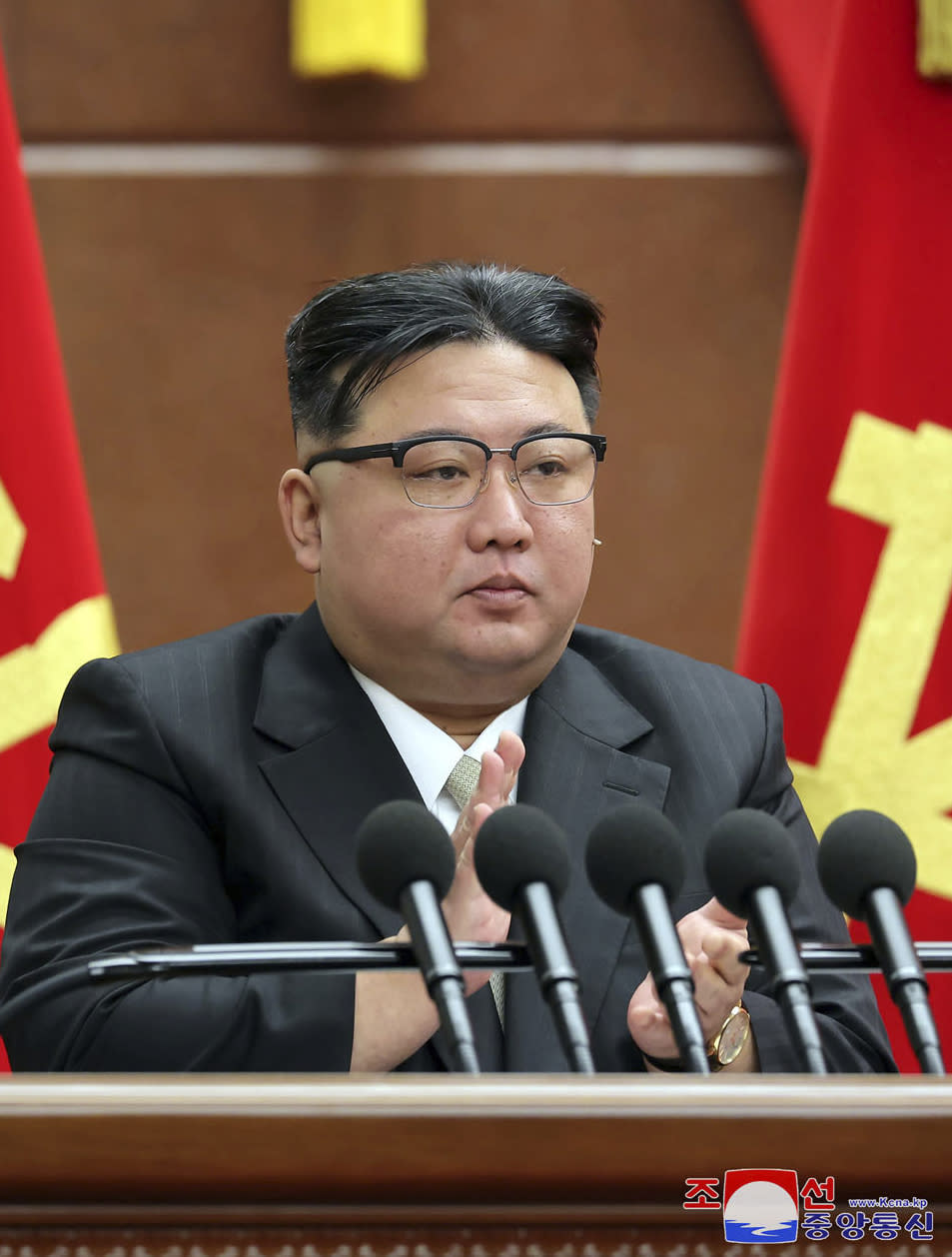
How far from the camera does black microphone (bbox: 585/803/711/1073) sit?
91 cm

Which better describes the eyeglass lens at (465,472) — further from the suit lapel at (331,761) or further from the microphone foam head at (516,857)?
the microphone foam head at (516,857)

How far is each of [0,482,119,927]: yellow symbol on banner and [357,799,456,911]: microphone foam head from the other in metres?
1.22

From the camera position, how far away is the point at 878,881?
99 cm

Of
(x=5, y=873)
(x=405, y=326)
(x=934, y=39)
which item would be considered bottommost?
(x=5, y=873)

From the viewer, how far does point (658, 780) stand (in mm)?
1681

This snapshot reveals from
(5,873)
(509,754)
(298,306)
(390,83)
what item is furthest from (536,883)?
(390,83)

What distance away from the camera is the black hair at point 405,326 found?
1592 mm

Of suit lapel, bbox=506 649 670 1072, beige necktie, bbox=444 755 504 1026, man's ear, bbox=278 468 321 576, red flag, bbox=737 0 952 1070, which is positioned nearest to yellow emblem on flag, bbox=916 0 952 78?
red flag, bbox=737 0 952 1070

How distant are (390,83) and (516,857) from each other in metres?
1.95

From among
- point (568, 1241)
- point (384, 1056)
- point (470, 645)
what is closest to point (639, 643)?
point (470, 645)

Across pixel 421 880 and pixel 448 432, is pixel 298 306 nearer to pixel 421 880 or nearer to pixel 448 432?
pixel 448 432

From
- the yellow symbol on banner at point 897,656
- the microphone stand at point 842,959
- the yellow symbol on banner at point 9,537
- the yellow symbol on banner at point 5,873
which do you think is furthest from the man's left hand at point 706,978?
the yellow symbol on banner at point 9,537

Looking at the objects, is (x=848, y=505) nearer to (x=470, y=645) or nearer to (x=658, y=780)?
(x=658, y=780)

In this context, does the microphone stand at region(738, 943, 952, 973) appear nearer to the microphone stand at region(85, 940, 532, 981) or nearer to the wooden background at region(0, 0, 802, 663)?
the microphone stand at region(85, 940, 532, 981)
